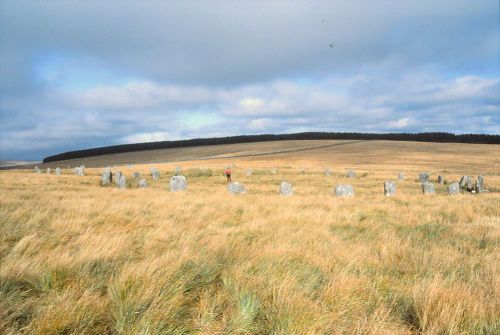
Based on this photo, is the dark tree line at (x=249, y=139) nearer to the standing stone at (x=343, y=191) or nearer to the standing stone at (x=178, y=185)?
the standing stone at (x=178, y=185)

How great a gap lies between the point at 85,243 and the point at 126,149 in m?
118

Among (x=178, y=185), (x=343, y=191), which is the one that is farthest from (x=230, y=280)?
(x=178, y=185)

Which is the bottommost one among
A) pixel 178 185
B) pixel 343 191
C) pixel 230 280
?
pixel 343 191

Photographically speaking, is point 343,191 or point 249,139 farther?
point 249,139

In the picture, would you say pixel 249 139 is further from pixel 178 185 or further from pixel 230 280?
pixel 230 280

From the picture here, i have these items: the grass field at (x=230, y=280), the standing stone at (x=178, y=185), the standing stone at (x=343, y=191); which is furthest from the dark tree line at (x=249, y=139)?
the grass field at (x=230, y=280)

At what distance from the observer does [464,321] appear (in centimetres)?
320

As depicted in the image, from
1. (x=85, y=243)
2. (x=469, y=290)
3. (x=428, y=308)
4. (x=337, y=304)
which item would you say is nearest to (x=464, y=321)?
Answer: (x=428, y=308)

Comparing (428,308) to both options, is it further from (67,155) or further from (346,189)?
(67,155)

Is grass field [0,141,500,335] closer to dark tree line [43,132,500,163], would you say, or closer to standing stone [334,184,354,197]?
standing stone [334,184,354,197]

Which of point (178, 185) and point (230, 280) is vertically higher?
point (230, 280)

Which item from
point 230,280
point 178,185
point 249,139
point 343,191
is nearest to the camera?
point 230,280

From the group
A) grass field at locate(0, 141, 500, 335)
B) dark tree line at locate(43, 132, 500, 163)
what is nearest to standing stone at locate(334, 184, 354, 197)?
grass field at locate(0, 141, 500, 335)

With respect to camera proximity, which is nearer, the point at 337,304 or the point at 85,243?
the point at 337,304
